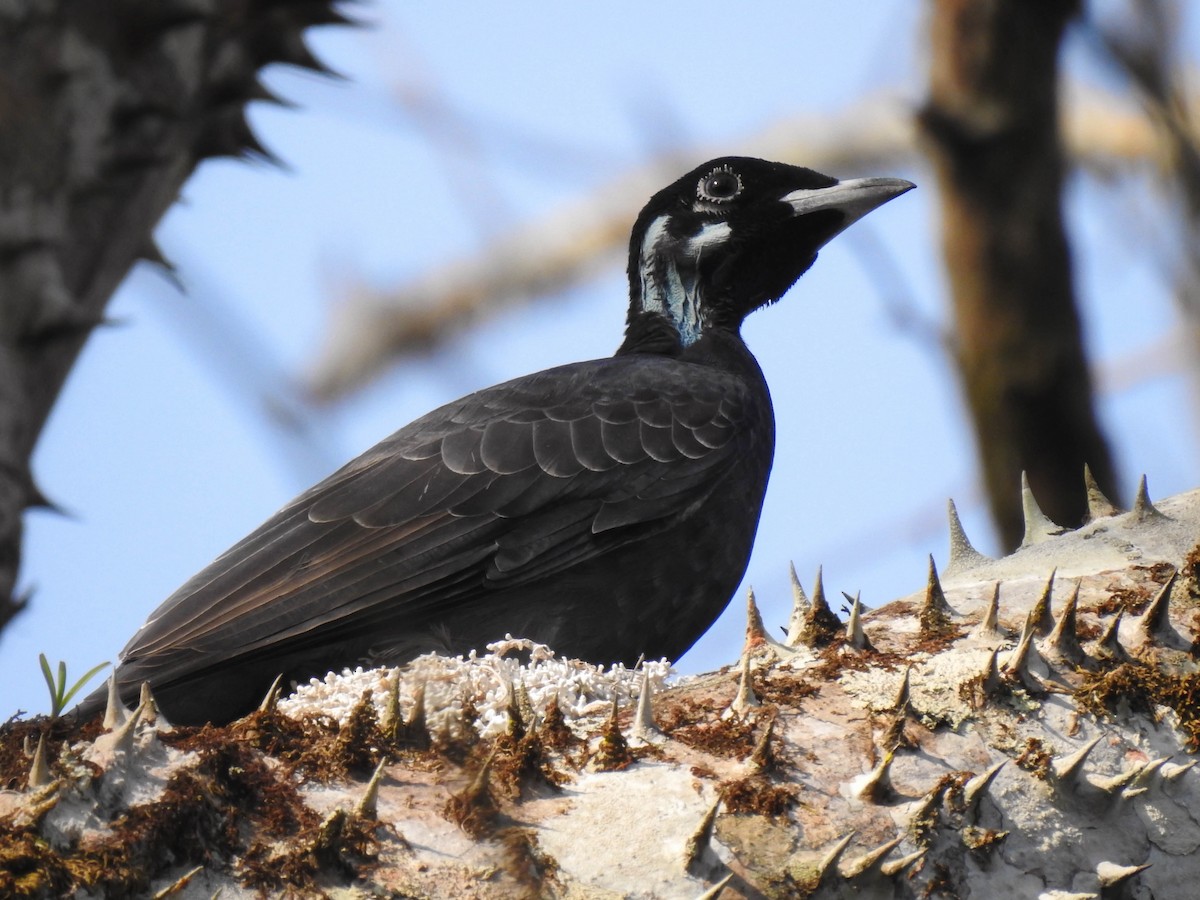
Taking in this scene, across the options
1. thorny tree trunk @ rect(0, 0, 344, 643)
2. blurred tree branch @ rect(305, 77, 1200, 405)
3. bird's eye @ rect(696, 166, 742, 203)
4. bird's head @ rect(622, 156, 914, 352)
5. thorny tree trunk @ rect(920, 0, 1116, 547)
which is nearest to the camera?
thorny tree trunk @ rect(0, 0, 344, 643)

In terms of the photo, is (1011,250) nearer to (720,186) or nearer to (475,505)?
(720,186)

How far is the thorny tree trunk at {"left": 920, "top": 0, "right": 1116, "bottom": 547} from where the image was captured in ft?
19.3

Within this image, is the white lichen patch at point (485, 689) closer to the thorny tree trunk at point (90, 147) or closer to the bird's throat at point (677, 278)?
the thorny tree trunk at point (90, 147)

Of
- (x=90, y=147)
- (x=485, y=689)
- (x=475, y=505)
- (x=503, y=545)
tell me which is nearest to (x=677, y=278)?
(x=475, y=505)

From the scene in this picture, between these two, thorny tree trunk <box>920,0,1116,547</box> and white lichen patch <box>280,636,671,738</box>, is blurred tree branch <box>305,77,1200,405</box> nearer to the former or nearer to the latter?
thorny tree trunk <box>920,0,1116,547</box>

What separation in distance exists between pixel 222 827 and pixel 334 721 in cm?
43

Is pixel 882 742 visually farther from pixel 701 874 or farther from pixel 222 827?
pixel 222 827

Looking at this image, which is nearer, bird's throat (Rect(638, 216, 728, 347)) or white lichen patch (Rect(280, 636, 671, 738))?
white lichen patch (Rect(280, 636, 671, 738))

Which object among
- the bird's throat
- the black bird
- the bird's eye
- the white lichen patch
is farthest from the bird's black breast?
the bird's eye

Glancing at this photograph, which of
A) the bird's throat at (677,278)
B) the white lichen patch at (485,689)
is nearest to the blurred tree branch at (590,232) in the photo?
the bird's throat at (677,278)

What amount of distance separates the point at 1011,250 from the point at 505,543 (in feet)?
8.45

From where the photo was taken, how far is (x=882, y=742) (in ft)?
9.45

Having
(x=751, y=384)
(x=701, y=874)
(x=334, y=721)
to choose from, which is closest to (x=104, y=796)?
(x=334, y=721)

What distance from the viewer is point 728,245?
20.9 feet
